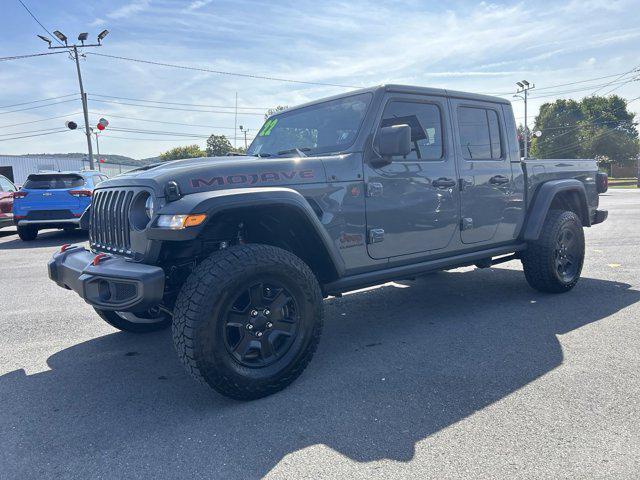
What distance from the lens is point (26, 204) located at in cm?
1041

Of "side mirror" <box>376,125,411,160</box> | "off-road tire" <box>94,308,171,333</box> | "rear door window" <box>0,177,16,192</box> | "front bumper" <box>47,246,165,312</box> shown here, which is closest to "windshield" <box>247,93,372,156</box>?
"side mirror" <box>376,125,411,160</box>

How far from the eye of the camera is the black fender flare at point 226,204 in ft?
8.77

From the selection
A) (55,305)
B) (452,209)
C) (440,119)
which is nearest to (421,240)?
(452,209)

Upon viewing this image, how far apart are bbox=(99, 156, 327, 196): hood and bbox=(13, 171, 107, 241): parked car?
8.04m

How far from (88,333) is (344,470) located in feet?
9.84

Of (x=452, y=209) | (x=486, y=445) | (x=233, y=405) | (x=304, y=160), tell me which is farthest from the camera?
(x=452, y=209)

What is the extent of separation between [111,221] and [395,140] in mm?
1974

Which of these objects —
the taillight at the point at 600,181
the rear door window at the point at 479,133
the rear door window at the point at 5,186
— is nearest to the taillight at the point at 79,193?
the rear door window at the point at 5,186

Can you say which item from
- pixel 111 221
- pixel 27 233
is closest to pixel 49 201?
pixel 27 233

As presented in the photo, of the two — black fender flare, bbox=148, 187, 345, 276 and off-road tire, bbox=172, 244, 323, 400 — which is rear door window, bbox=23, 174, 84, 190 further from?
off-road tire, bbox=172, 244, 323, 400

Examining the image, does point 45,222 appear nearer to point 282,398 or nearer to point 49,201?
point 49,201

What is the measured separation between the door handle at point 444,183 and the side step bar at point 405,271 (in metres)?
0.61

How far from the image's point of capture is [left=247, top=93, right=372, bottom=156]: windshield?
144 inches

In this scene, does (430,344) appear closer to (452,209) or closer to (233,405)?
(452,209)
